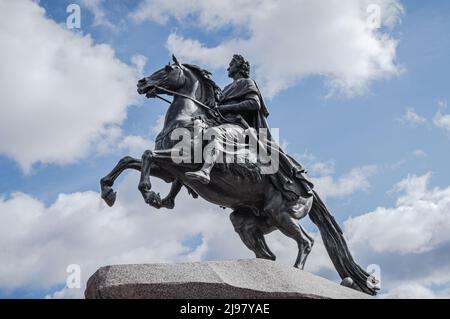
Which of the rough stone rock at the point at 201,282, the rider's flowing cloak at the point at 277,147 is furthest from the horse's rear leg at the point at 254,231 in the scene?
the rough stone rock at the point at 201,282

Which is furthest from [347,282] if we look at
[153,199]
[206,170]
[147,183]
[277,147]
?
[147,183]

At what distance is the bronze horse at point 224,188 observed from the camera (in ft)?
35.0

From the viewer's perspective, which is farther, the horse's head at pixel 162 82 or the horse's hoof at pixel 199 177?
the horse's head at pixel 162 82

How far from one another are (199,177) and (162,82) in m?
2.41

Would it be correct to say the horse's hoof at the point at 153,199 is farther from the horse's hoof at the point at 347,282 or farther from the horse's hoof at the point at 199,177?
the horse's hoof at the point at 347,282

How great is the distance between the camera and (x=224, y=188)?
11.0 m

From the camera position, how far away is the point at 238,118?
11625 millimetres

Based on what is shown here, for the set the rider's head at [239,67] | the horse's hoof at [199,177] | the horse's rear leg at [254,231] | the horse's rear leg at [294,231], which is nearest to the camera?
the horse's hoof at [199,177]

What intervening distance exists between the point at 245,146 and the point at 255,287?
349 cm

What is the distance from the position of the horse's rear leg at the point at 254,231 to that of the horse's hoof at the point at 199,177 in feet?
5.81

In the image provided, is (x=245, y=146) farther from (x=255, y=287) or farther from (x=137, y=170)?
(x=255, y=287)

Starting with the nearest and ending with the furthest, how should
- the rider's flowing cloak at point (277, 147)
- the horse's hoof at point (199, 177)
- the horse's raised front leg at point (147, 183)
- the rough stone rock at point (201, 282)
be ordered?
the rough stone rock at point (201, 282) < the horse's hoof at point (199, 177) < the horse's raised front leg at point (147, 183) < the rider's flowing cloak at point (277, 147)
